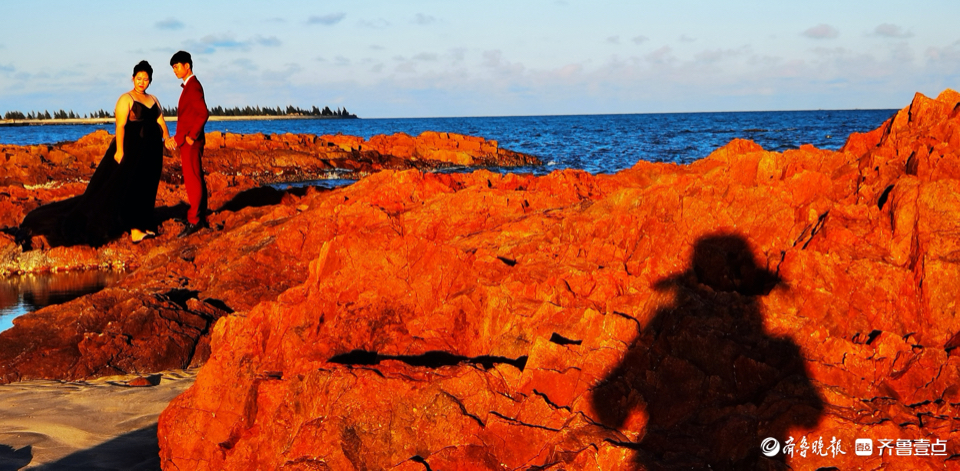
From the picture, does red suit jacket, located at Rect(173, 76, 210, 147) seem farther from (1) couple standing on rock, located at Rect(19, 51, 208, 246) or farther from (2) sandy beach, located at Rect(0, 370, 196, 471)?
(2) sandy beach, located at Rect(0, 370, 196, 471)

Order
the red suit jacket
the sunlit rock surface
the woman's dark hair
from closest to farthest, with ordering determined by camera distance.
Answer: the sunlit rock surface < the woman's dark hair < the red suit jacket

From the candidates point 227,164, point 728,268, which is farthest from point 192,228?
point 227,164

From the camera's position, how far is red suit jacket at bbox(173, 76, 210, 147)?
32.8 ft

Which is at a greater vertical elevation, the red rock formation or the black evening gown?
the black evening gown

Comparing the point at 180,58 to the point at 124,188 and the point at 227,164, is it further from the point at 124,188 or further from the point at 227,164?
the point at 227,164

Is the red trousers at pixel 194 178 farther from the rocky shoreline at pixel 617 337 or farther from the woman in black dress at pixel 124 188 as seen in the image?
the rocky shoreline at pixel 617 337

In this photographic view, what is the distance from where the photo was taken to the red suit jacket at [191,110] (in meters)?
10.0

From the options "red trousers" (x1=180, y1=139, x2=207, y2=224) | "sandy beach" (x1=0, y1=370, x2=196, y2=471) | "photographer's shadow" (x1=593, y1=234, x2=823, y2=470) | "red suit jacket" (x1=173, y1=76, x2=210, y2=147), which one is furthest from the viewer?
"red trousers" (x1=180, y1=139, x2=207, y2=224)

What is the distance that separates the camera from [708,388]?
12.4ft

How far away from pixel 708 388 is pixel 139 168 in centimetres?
852

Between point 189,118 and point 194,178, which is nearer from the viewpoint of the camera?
point 189,118

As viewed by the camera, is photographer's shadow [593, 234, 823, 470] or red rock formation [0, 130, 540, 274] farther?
red rock formation [0, 130, 540, 274]

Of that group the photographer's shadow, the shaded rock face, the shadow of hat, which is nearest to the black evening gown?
the shaded rock face

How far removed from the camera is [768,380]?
3.82 m
